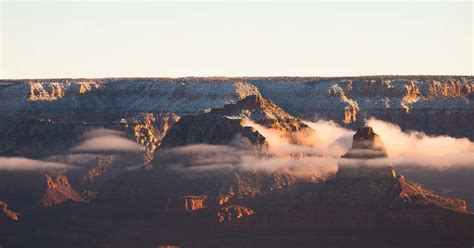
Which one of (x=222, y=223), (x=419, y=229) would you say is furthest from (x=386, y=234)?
(x=222, y=223)

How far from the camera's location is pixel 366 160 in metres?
189

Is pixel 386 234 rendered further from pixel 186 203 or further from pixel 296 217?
pixel 186 203

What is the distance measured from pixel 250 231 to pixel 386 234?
1079cm

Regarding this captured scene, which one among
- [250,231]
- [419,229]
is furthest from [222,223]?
[419,229]

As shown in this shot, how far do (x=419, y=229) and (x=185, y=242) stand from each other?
1693cm

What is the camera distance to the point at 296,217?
18688 cm

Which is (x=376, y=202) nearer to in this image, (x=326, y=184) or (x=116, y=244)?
(x=326, y=184)

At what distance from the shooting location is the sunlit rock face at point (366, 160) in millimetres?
188125

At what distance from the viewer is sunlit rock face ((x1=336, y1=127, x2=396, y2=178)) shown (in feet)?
617

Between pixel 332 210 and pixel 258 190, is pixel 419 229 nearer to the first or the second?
pixel 332 210

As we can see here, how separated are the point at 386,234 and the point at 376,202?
5.73 meters

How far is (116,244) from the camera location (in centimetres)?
19150

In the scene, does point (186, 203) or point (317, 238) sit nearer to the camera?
point (317, 238)

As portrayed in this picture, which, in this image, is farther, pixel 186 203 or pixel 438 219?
pixel 186 203
